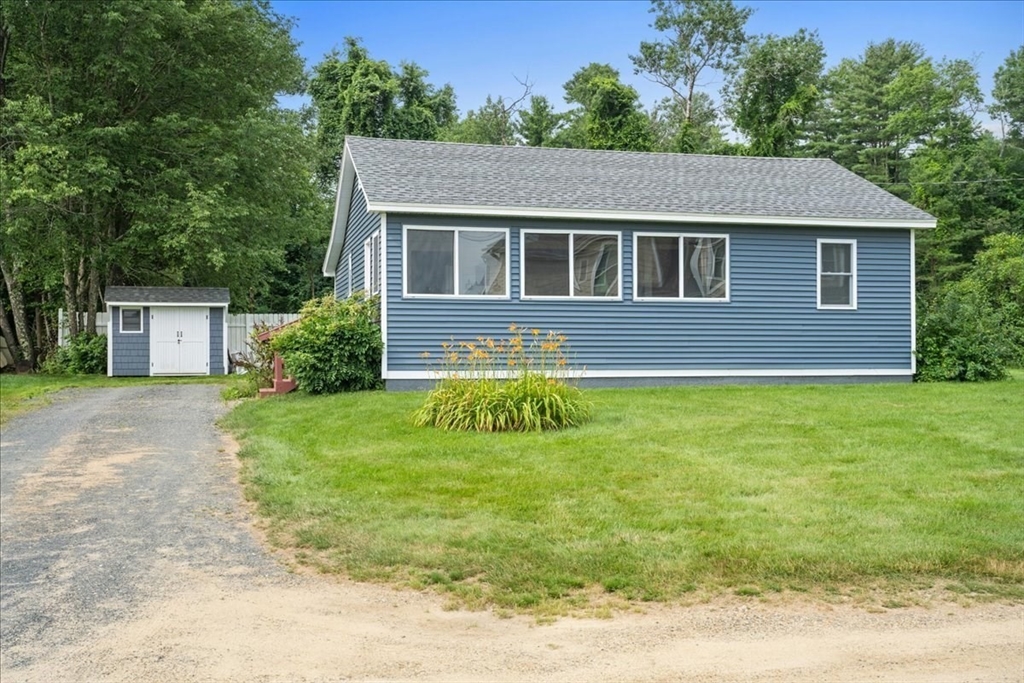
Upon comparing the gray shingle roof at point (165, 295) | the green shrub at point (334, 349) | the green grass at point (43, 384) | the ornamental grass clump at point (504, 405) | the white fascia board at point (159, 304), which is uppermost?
the gray shingle roof at point (165, 295)

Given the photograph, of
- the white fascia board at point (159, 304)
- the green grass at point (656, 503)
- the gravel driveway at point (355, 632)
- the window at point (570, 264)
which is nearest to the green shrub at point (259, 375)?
the green grass at point (656, 503)

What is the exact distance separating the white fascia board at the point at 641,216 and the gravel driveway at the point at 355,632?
336 inches

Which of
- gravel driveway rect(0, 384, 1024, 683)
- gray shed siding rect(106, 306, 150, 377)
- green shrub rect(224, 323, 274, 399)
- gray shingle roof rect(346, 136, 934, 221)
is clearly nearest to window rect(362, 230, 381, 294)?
gray shingle roof rect(346, 136, 934, 221)

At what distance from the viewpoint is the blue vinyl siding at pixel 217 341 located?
2291 centimetres

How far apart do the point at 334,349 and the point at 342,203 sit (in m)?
5.83

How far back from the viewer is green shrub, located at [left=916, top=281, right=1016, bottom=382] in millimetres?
15625

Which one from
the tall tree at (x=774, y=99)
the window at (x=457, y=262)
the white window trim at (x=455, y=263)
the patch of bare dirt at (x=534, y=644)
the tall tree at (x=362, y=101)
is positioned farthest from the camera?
the tall tree at (x=362, y=101)

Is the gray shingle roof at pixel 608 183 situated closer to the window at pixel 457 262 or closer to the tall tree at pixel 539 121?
the window at pixel 457 262

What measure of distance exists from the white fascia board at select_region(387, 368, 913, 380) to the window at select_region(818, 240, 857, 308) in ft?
3.89

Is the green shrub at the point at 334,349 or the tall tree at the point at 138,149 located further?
the tall tree at the point at 138,149

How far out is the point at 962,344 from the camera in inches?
627

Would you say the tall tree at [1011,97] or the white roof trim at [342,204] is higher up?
the tall tree at [1011,97]

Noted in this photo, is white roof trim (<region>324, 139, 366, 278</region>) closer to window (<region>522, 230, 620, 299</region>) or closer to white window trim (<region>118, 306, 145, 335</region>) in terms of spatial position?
window (<region>522, 230, 620, 299</region>)

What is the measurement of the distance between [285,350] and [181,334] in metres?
10.00
